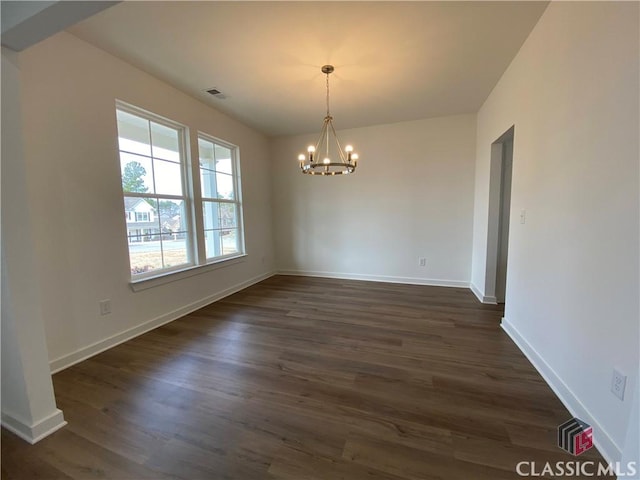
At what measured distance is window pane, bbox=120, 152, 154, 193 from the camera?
2.67 meters

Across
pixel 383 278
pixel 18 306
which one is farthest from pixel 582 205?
pixel 383 278

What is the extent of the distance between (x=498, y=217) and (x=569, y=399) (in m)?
2.37

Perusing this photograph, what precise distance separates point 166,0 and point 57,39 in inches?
41.2

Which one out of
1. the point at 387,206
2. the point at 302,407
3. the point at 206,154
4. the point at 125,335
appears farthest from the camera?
the point at 387,206

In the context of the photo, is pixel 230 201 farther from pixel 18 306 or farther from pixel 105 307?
pixel 18 306

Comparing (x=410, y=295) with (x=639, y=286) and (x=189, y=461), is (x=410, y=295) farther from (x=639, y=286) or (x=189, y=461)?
(x=189, y=461)

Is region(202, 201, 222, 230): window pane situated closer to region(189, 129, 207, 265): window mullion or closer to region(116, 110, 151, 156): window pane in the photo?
region(189, 129, 207, 265): window mullion

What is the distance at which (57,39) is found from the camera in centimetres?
208

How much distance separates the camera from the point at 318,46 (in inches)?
92.6

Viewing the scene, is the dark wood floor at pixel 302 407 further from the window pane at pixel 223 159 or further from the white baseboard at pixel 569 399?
the window pane at pixel 223 159

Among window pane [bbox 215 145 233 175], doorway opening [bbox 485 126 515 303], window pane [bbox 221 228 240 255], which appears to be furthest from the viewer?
window pane [bbox 221 228 240 255]

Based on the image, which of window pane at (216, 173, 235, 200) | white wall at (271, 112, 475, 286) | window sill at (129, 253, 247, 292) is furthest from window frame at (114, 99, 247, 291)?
white wall at (271, 112, 475, 286)

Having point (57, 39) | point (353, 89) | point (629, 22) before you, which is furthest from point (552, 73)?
point (57, 39)

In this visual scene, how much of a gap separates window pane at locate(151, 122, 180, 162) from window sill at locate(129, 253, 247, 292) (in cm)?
139
